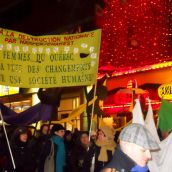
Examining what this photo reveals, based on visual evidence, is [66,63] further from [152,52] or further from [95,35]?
[152,52]

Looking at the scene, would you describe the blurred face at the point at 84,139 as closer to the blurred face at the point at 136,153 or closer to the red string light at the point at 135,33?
the blurred face at the point at 136,153

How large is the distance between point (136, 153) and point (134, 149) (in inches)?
1.4

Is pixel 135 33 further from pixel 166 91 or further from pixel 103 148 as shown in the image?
pixel 103 148

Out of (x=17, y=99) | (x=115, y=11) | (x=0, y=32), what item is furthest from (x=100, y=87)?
(x=17, y=99)

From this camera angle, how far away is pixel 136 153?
121 inches

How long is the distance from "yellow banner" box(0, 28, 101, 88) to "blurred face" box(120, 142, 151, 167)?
3.99m

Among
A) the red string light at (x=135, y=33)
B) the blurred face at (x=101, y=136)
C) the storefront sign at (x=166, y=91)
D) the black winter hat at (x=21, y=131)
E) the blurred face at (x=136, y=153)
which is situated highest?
the red string light at (x=135, y=33)

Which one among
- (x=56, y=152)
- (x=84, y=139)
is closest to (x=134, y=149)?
(x=56, y=152)

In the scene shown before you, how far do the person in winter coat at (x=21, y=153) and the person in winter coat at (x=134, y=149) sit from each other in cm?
441

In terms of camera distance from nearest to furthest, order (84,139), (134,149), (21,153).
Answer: (134,149), (21,153), (84,139)

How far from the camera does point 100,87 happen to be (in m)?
9.34

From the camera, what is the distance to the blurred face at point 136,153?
121 inches

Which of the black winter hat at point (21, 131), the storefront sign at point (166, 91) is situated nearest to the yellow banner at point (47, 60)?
the black winter hat at point (21, 131)

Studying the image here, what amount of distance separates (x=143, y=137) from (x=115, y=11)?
13.7m
